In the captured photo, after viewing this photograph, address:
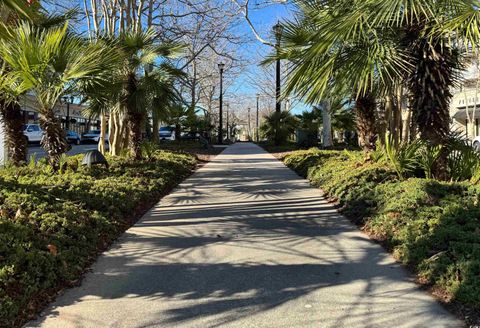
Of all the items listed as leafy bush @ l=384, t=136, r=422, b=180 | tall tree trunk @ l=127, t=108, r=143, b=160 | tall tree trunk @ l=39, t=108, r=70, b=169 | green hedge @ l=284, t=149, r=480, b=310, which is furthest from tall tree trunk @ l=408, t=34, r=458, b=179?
tall tree trunk @ l=127, t=108, r=143, b=160

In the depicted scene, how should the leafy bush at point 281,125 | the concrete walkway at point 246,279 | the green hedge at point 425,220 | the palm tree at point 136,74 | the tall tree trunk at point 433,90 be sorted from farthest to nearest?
the leafy bush at point 281,125
the palm tree at point 136,74
the tall tree trunk at point 433,90
the green hedge at point 425,220
the concrete walkway at point 246,279

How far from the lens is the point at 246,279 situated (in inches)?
174

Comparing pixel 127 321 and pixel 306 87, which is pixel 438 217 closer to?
pixel 306 87

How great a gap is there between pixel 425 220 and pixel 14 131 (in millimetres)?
8458

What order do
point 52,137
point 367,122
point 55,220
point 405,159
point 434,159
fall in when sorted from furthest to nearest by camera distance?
1. point 367,122
2. point 52,137
3. point 405,159
4. point 434,159
5. point 55,220

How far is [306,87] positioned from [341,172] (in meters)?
3.19

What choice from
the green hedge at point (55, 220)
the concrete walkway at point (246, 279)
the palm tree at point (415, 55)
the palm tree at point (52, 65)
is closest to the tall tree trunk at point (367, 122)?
the palm tree at point (415, 55)

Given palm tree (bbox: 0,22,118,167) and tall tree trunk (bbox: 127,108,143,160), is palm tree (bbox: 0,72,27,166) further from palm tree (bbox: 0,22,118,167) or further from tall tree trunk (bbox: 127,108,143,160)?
tall tree trunk (bbox: 127,108,143,160)

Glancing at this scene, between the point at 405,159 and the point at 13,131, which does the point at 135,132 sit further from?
the point at 405,159

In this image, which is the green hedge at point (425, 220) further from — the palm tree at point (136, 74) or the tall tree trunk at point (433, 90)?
the palm tree at point (136, 74)

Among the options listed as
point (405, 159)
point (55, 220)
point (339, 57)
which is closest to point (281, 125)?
point (405, 159)

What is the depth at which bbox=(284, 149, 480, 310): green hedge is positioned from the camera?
407 cm

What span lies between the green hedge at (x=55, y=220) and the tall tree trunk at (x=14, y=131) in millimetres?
728

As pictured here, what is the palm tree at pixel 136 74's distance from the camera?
12.1 meters
